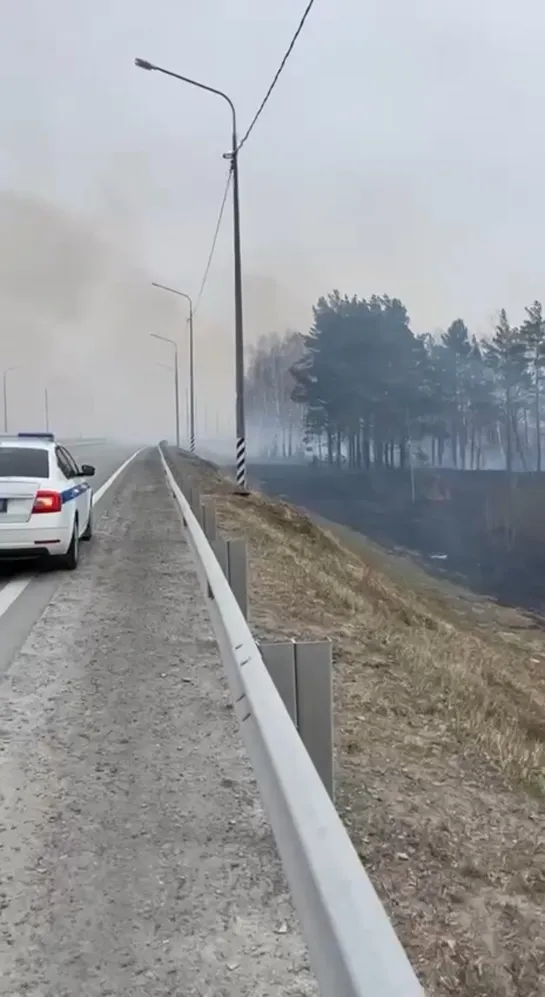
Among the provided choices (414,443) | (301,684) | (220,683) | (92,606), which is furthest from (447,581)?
(414,443)

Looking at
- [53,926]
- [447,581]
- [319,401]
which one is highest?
[319,401]

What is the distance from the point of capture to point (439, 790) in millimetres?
4621

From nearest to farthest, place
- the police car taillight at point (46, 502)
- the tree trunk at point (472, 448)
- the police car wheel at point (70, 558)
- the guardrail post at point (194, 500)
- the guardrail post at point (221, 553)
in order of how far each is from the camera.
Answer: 1. the guardrail post at point (221, 553)
2. the police car taillight at point (46, 502)
3. the police car wheel at point (70, 558)
4. the guardrail post at point (194, 500)
5. the tree trunk at point (472, 448)

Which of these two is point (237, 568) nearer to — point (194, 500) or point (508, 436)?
point (194, 500)

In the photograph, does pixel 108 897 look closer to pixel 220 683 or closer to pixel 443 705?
pixel 220 683

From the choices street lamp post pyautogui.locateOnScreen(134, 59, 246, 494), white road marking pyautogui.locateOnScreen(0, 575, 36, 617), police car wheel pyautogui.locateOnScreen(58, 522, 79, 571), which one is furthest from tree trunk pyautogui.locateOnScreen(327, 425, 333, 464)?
white road marking pyautogui.locateOnScreen(0, 575, 36, 617)

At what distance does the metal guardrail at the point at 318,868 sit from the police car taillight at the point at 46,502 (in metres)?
6.12

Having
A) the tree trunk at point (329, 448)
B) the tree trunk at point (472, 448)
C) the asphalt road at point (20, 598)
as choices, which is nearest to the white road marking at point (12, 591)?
the asphalt road at point (20, 598)

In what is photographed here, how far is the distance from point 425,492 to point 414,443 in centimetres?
1171

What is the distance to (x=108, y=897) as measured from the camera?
10.4 feet

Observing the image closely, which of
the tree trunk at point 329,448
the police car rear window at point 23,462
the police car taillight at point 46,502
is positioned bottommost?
the police car taillight at point 46,502

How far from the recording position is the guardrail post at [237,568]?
7242 mm

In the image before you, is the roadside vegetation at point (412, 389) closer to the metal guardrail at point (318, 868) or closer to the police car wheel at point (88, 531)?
the police car wheel at point (88, 531)

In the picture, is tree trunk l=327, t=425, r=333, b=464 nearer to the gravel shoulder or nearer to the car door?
the car door
